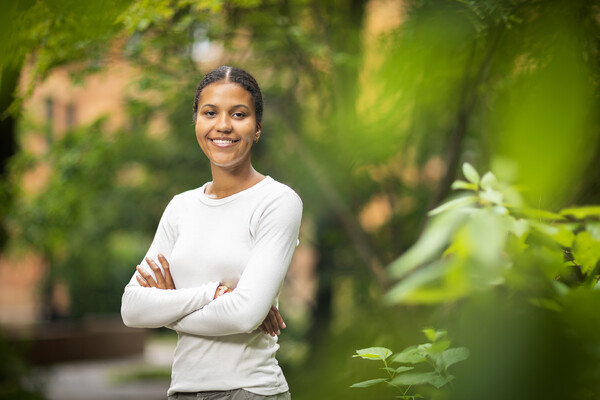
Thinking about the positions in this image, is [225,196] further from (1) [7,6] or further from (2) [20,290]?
(2) [20,290]

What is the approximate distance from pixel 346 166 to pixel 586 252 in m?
4.90

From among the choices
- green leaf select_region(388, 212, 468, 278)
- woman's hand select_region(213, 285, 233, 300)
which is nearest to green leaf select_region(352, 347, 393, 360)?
woman's hand select_region(213, 285, 233, 300)

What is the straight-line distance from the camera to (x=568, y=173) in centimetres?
66

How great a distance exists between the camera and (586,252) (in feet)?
3.80

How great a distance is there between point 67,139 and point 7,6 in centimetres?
726

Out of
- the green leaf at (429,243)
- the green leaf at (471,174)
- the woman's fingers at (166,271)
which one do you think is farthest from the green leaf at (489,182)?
the woman's fingers at (166,271)

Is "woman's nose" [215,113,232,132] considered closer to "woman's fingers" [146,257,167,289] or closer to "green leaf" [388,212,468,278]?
"woman's fingers" [146,257,167,289]

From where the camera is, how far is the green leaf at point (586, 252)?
115 centimetres

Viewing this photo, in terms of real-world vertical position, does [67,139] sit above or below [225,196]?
above

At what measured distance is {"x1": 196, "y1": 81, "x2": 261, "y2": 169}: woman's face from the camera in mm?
1926

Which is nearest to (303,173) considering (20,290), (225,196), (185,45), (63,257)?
(185,45)

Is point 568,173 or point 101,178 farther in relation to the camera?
point 101,178

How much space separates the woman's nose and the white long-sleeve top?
20 cm

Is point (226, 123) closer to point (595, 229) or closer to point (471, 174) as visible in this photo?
point (471, 174)
